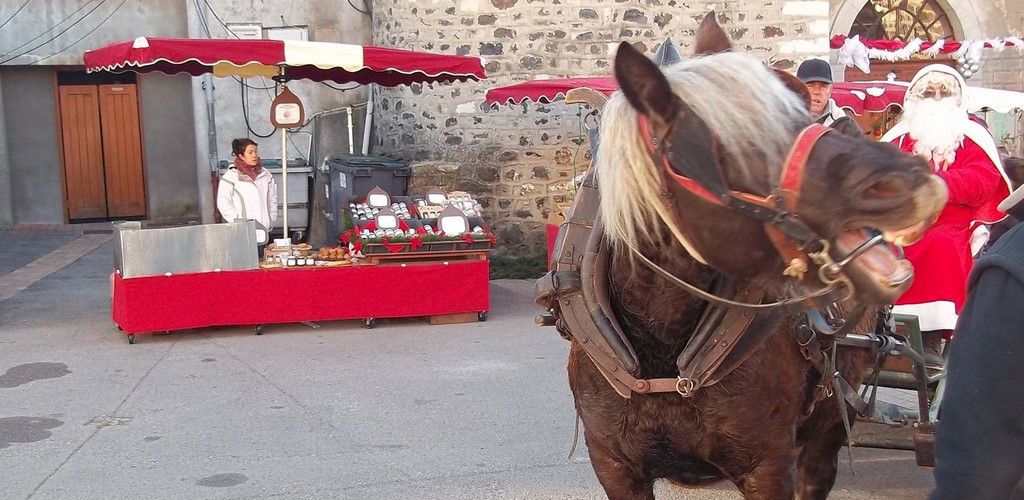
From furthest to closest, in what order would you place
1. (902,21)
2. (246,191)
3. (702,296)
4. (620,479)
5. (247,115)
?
(902,21) → (247,115) → (246,191) → (620,479) → (702,296)

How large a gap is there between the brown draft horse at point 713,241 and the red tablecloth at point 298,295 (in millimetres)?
5572

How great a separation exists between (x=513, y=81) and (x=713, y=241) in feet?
32.3

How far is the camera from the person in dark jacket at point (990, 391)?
144 centimetres

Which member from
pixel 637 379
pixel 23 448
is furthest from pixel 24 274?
pixel 637 379

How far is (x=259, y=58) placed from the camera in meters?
8.02

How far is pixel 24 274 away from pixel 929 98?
1010cm

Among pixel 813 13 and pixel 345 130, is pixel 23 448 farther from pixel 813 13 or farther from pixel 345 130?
pixel 813 13

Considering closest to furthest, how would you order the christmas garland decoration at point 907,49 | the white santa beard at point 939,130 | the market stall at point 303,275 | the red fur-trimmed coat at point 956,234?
the red fur-trimmed coat at point 956,234 → the white santa beard at point 939,130 → the market stall at point 303,275 → the christmas garland decoration at point 907,49

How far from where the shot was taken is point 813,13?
1200 centimetres

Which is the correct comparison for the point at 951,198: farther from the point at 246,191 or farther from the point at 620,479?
the point at 246,191

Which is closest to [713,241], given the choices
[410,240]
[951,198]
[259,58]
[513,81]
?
[951,198]

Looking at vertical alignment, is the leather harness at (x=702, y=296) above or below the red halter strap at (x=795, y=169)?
below

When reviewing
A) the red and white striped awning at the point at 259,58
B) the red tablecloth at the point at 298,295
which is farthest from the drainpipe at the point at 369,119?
the red tablecloth at the point at 298,295

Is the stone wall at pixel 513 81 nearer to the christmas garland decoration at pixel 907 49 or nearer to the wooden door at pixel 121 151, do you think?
the christmas garland decoration at pixel 907 49
